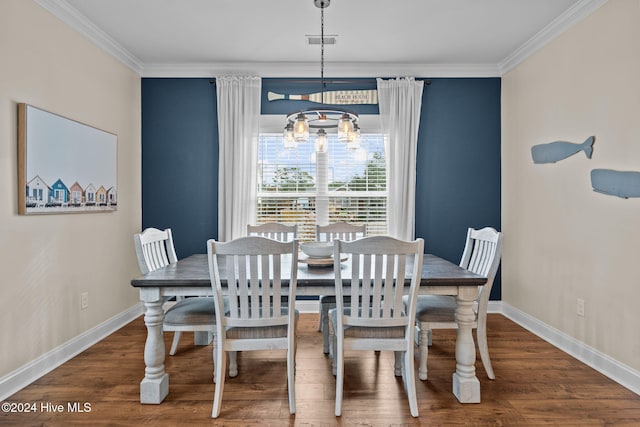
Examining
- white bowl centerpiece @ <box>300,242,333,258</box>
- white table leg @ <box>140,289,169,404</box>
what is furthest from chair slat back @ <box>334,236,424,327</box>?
white table leg @ <box>140,289,169,404</box>

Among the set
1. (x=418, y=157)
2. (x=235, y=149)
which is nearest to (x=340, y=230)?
(x=418, y=157)

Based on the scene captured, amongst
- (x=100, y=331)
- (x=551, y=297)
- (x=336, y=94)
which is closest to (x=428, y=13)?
(x=336, y=94)

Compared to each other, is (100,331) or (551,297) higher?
(551,297)

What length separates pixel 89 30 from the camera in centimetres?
318

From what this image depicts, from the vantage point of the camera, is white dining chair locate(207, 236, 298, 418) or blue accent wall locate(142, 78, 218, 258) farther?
blue accent wall locate(142, 78, 218, 258)

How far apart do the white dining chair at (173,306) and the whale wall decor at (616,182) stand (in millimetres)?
2815

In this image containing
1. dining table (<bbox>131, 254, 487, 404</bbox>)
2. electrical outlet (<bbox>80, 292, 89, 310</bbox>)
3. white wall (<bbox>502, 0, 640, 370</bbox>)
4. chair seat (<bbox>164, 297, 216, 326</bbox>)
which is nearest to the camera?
dining table (<bbox>131, 254, 487, 404</bbox>)

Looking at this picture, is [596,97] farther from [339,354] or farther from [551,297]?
[339,354]

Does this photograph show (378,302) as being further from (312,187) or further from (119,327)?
(119,327)

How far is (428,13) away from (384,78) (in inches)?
44.2

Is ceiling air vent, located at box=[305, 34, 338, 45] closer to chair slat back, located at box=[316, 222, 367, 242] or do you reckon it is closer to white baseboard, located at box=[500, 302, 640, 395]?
chair slat back, located at box=[316, 222, 367, 242]

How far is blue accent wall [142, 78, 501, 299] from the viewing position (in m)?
4.13

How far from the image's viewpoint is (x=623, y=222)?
2523 mm

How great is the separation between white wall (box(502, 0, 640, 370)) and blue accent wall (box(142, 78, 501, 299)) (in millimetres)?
273
